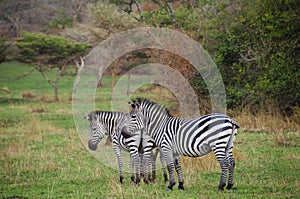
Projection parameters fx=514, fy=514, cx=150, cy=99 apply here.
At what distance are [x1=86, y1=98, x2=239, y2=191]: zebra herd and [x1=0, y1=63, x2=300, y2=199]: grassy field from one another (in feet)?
1.29

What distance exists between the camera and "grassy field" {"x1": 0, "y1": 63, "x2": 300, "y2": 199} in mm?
8273

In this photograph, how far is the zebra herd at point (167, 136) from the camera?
8.10 meters

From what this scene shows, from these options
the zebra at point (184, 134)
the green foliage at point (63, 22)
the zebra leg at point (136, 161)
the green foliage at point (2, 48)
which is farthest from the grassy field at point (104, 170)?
the green foliage at point (63, 22)

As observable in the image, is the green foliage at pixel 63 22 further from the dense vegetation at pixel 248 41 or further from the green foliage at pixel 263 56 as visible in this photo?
the green foliage at pixel 263 56

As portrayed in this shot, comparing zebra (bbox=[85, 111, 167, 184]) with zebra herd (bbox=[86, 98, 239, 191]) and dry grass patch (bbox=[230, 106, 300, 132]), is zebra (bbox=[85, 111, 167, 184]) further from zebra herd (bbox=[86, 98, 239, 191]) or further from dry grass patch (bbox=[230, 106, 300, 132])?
dry grass patch (bbox=[230, 106, 300, 132])

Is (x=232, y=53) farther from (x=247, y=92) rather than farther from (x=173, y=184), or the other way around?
(x=173, y=184)

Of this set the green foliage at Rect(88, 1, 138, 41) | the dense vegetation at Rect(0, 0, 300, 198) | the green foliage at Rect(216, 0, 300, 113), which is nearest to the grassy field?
the dense vegetation at Rect(0, 0, 300, 198)

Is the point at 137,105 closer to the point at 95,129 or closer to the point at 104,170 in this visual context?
the point at 95,129

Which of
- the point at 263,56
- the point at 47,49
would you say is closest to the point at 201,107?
the point at 263,56

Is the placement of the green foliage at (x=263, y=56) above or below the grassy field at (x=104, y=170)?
above

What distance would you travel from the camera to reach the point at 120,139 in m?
9.22

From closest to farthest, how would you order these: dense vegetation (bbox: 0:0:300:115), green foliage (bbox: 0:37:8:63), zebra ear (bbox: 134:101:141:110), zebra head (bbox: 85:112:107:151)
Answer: zebra ear (bbox: 134:101:141:110) < zebra head (bbox: 85:112:107:151) < dense vegetation (bbox: 0:0:300:115) < green foliage (bbox: 0:37:8:63)

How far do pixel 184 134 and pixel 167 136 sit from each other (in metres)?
0.32

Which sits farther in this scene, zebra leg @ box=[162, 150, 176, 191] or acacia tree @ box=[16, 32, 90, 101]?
acacia tree @ box=[16, 32, 90, 101]
